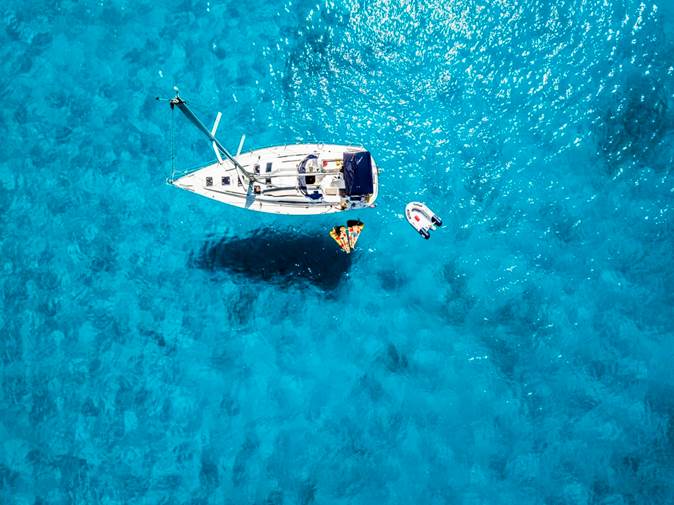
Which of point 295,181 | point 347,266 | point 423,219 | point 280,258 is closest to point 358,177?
point 295,181

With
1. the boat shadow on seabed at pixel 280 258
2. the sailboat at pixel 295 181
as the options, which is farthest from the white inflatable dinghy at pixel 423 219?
the boat shadow on seabed at pixel 280 258

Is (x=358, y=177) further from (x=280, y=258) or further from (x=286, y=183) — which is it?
(x=280, y=258)

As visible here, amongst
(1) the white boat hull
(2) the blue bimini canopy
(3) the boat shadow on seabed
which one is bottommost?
(3) the boat shadow on seabed

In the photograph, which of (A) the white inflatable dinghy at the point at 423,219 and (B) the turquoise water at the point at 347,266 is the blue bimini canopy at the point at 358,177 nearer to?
(B) the turquoise water at the point at 347,266

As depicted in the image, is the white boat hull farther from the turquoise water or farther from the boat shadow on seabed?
the boat shadow on seabed

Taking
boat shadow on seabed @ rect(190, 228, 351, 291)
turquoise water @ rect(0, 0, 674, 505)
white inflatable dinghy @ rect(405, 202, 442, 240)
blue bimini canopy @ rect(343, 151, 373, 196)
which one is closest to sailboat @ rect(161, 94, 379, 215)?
blue bimini canopy @ rect(343, 151, 373, 196)

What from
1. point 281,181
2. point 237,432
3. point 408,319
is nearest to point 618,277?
point 408,319
